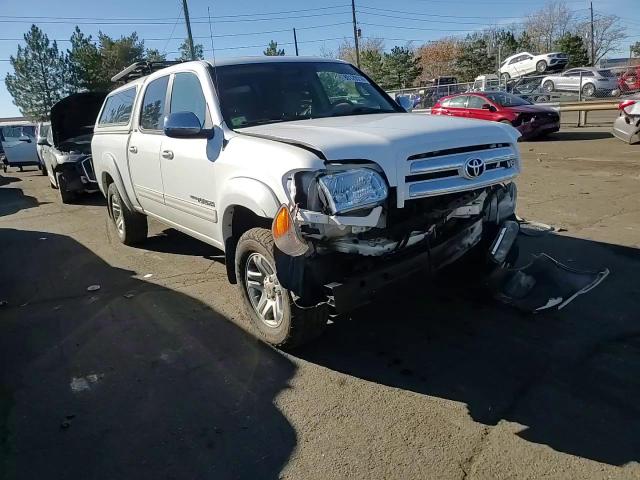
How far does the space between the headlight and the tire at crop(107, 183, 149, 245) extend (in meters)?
4.25

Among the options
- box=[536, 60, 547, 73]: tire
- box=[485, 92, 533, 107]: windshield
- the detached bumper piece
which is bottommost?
the detached bumper piece

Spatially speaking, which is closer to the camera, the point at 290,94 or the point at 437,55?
the point at 290,94

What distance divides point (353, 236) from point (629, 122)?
1084 centimetres

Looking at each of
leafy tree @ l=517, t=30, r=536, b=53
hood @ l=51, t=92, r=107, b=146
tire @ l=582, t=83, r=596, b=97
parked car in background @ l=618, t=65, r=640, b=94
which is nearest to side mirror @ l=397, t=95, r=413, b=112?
hood @ l=51, t=92, r=107, b=146

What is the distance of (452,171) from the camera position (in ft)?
10.9

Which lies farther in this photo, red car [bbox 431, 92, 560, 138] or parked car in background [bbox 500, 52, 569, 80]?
parked car in background [bbox 500, 52, 569, 80]

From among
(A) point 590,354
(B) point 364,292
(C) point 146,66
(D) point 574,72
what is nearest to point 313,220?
(B) point 364,292

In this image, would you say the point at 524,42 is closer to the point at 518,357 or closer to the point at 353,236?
the point at 518,357

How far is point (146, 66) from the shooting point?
7465 mm

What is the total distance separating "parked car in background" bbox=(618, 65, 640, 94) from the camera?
25734 millimetres

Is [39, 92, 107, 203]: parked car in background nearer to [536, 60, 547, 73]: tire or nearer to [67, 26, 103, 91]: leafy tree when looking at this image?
[536, 60, 547, 73]: tire

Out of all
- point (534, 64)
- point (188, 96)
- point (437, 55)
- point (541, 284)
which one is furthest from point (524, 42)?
point (188, 96)

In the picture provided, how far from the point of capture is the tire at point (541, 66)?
3775 centimetres

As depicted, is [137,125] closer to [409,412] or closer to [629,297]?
[409,412]
